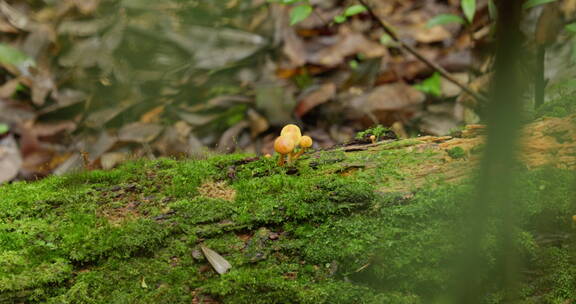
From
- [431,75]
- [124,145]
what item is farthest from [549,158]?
[124,145]

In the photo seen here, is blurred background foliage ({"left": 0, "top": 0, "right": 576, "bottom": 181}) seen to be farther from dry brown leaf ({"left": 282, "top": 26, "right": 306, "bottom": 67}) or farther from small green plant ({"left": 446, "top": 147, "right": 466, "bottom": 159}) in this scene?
small green plant ({"left": 446, "top": 147, "right": 466, "bottom": 159})

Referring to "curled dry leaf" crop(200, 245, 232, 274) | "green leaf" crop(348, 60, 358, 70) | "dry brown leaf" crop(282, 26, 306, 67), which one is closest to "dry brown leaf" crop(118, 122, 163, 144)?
"dry brown leaf" crop(282, 26, 306, 67)

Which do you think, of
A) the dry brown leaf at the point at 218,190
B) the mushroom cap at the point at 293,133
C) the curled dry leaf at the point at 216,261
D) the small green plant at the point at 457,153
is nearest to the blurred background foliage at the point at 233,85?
the mushroom cap at the point at 293,133

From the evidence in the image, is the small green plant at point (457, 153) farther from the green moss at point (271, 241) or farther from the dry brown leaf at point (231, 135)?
the dry brown leaf at point (231, 135)

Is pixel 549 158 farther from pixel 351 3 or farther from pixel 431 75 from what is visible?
pixel 351 3

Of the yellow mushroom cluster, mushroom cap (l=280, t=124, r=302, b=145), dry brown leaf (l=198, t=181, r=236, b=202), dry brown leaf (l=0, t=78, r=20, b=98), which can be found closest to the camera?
dry brown leaf (l=198, t=181, r=236, b=202)

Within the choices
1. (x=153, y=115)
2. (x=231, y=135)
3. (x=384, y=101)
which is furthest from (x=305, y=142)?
(x=153, y=115)

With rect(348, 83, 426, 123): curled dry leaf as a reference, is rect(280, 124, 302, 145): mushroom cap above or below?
above
